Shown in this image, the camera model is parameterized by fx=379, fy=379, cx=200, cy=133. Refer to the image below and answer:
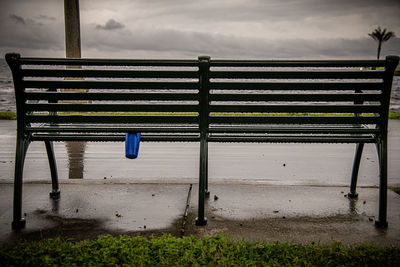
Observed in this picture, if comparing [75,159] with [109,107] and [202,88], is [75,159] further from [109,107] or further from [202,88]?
[202,88]

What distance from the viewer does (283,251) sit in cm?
268

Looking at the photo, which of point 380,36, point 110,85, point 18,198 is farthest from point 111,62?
point 380,36

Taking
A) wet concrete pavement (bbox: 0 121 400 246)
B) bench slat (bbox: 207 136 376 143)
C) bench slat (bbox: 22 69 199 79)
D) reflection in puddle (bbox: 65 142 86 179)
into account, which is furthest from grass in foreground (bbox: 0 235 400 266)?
reflection in puddle (bbox: 65 142 86 179)

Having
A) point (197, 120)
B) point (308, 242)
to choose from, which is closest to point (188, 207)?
point (197, 120)

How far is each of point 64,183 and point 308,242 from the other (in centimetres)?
286

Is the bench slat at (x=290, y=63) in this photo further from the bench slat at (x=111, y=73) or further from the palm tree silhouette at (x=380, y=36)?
the palm tree silhouette at (x=380, y=36)

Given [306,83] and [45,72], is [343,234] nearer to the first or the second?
[306,83]

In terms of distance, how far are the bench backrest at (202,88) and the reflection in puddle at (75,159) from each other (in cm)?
170

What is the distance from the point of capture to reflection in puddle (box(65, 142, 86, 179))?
5000mm

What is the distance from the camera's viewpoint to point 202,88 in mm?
3316

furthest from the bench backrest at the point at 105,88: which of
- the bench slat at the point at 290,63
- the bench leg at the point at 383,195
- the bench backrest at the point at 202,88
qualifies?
the bench leg at the point at 383,195

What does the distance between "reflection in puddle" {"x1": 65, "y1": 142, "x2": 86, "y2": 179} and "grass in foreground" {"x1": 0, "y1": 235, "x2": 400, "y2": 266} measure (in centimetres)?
224

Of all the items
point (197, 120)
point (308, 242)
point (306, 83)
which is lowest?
point (308, 242)

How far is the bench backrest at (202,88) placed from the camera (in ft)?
10.6
